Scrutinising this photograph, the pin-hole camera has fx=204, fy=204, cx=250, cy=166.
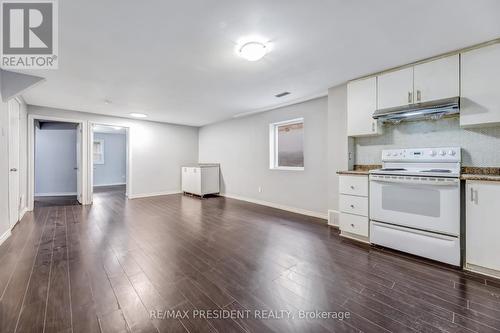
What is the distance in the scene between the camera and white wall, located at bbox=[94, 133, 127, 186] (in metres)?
8.39

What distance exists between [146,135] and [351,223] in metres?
5.91

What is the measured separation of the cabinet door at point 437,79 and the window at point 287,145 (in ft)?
6.65

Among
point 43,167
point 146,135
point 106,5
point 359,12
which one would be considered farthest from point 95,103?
point 359,12

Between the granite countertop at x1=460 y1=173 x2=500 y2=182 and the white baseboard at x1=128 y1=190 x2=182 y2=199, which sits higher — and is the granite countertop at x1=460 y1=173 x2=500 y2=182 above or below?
above

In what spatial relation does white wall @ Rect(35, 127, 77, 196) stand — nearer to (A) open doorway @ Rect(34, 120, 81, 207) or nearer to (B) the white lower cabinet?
(A) open doorway @ Rect(34, 120, 81, 207)

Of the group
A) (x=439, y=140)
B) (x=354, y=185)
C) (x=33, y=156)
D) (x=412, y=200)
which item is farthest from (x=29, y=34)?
(x=439, y=140)

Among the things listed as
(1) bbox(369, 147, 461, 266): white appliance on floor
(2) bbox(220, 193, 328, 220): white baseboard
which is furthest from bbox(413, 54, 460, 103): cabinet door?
(2) bbox(220, 193, 328, 220): white baseboard

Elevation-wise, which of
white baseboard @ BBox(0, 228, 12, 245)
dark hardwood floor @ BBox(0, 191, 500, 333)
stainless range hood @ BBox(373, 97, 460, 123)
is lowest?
dark hardwood floor @ BBox(0, 191, 500, 333)

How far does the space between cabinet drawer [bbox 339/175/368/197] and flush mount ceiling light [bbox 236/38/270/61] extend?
2.00 m

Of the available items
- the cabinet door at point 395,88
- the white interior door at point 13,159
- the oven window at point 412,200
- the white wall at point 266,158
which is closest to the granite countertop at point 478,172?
the oven window at point 412,200

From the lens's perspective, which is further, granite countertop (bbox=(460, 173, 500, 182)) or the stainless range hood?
the stainless range hood

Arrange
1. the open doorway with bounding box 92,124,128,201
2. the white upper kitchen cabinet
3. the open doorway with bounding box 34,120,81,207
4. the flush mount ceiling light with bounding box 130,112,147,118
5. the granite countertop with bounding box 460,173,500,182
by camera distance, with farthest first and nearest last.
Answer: the open doorway with bounding box 92,124,128,201, the open doorway with bounding box 34,120,81,207, the flush mount ceiling light with bounding box 130,112,147,118, the white upper kitchen cabinet, the granite countertop with bounding box 460,173,500,182

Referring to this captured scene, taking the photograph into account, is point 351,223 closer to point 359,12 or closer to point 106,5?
point 359,12

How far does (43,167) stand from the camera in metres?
6.30
